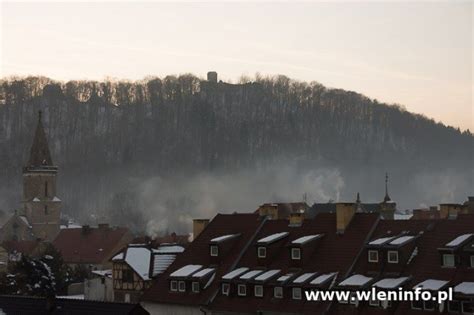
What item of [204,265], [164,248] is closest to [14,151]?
[164,248]

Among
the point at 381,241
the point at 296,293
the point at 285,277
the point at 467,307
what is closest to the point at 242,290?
the point at 285,277

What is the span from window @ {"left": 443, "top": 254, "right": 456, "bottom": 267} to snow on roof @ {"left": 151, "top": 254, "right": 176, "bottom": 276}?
1962 cm

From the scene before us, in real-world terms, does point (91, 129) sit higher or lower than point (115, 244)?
higher

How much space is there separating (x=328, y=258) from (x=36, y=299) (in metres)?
15.1

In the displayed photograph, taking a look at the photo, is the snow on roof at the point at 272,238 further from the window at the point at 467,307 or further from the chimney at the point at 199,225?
the window at the point at 467,307

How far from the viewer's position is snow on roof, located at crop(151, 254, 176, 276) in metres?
50.2

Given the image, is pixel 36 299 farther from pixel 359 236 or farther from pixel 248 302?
pixel 359 236

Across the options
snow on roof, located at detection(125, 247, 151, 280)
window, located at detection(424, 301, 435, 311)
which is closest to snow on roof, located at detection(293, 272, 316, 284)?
window, located at detection(424, 301, 435, 311)

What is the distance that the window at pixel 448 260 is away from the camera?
34.2m

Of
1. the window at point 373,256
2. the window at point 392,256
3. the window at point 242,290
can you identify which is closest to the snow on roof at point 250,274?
the window at point 242,290

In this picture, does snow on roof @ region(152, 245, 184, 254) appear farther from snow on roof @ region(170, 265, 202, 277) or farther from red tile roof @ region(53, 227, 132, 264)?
red tile roof @ region(53, 227, 132, 264)

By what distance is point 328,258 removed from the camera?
38.9 meters

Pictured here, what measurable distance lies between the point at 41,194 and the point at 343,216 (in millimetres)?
90138

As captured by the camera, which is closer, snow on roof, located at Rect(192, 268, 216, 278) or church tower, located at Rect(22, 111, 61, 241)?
snow on roof, located at Rect(192, 268, 216, 278)
